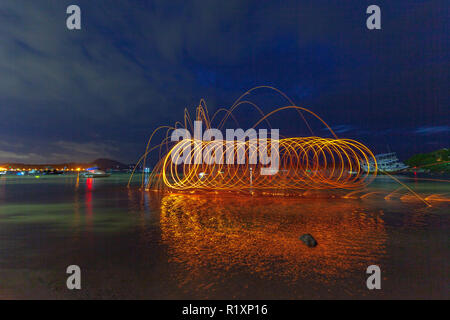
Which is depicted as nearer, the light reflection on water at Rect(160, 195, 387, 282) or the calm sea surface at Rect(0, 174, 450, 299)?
the calm sea surface at Rect(0, 174, 450, 299)

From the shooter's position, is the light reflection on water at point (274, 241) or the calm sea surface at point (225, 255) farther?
the light reflection on water at point (274, 241)

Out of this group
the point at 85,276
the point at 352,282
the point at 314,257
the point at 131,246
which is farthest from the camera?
the point at 131,246

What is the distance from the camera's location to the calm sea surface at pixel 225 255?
4.17 meters

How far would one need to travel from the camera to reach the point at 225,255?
5738 millimetres

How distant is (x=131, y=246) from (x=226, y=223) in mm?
3357

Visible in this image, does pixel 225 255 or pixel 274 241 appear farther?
pixel 274 241

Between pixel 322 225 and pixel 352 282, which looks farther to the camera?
pixel 322 225

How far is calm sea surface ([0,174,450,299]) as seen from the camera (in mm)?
4168
